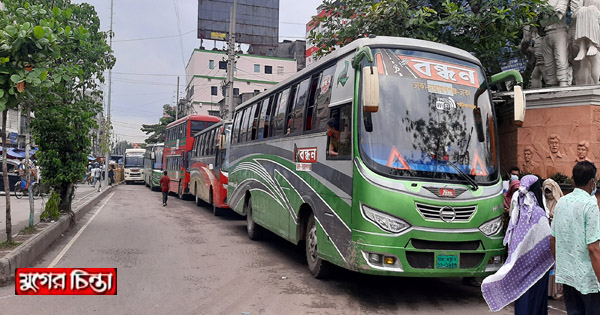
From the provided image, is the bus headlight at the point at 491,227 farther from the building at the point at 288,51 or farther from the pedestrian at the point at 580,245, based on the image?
the building at the point at 288,51

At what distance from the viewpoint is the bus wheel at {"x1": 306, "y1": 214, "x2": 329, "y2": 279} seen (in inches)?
290

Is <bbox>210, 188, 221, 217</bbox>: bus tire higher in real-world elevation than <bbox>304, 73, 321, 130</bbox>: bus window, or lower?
lower

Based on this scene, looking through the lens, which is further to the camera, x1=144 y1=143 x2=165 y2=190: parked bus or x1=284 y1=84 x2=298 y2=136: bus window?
x1=144 y1=143 x2=165 y2=190: parked bus

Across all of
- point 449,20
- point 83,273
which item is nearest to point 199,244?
point 83,273

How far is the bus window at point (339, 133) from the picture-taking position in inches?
254

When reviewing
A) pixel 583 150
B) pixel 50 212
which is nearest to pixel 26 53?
pixel 50 212

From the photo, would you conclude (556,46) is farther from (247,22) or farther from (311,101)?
(247,22)

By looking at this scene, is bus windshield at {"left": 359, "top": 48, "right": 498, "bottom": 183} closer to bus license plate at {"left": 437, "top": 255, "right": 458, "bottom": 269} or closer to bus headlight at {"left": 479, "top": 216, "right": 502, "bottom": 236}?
bus headlight at {"left": 479, "top": 216, "right": 502, "bottom": 236}

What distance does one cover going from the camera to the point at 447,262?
5.87m

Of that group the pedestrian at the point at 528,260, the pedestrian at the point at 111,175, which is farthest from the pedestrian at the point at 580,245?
the pedestrian at the point at 111,175

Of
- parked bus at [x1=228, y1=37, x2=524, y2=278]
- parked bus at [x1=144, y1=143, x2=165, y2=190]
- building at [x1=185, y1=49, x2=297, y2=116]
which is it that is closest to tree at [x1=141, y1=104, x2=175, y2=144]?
building at [x1=185, y1=49, x2=297, y2=116]

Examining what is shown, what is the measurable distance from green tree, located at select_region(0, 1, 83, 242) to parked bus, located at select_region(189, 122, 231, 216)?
25.1 feet

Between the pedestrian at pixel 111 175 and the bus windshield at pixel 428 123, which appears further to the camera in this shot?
the pedestrian at pixel 111 175

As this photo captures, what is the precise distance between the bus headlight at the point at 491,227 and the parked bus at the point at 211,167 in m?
10.1
